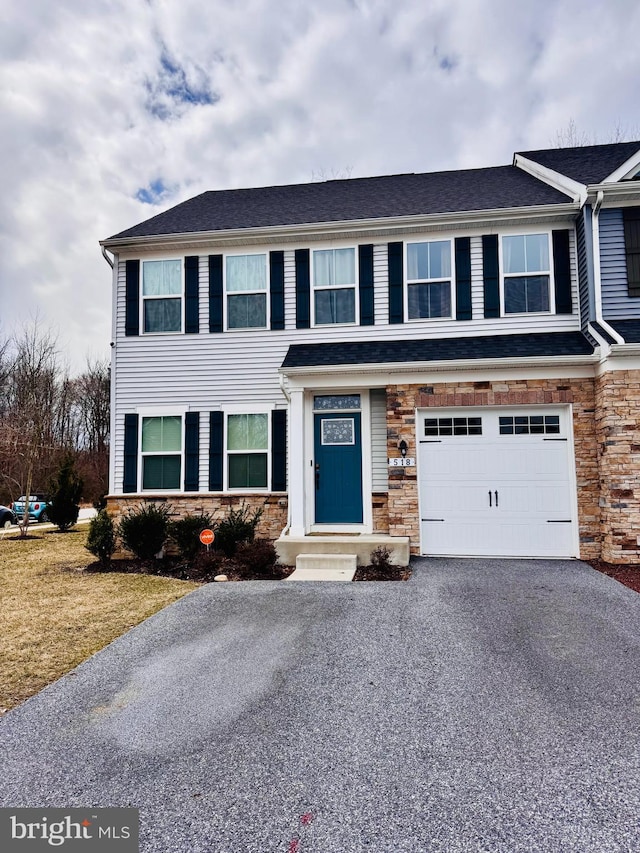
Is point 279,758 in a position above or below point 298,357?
below

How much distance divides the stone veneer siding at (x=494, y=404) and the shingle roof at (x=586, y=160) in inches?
160

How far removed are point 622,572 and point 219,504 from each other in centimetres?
666

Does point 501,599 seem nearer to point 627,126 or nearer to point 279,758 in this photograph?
point 279,758

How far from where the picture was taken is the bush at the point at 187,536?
8445 mm

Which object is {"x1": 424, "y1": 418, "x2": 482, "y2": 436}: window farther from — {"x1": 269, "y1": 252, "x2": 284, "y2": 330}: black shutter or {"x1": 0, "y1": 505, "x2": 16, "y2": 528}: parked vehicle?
{"x1": 0, "y1": 505, "x2": 16, "y2": 528}: parked vehicle

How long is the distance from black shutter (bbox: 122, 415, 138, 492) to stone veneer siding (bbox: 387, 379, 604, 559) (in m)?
5.03

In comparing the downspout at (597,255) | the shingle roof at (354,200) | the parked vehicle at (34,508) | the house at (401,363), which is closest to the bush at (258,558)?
the house at (401,363)

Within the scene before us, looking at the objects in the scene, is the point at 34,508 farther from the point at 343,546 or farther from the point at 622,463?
the point at 622,463

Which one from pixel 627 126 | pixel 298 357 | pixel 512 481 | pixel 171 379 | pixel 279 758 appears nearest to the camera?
pixel 279 758

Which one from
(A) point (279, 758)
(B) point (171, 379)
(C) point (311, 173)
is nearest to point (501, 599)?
(A) point (279, 758)

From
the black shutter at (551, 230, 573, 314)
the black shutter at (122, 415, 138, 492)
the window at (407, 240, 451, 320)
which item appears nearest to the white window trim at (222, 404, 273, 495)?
the black shutter at (122, 415, 138, 492)

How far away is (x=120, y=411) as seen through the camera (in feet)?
32.4

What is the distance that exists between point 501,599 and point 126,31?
33.6 ft

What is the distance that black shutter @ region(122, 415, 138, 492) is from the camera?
31.7 feet
